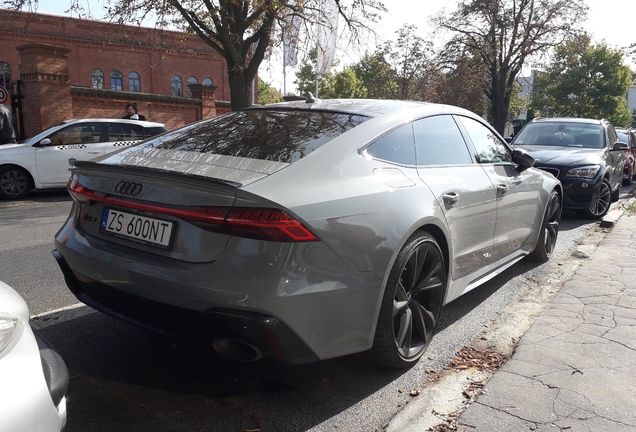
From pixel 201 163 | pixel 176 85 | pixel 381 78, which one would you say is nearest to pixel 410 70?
pixel 381 78

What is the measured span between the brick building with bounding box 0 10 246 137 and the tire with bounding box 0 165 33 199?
522 cm

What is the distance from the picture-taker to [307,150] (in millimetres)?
3062

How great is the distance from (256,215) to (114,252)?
874 mm

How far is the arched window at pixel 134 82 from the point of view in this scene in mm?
39500

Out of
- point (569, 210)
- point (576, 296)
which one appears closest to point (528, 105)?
point (569, 210)

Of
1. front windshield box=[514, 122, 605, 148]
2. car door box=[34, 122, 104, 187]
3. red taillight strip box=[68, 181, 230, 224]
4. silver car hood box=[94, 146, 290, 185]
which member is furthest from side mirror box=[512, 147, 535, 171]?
car door box=[34, 122, 104, 187]

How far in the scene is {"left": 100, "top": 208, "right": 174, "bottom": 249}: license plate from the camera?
2764 millimetres

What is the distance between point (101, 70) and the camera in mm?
38312

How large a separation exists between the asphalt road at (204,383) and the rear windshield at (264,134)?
1073 mm

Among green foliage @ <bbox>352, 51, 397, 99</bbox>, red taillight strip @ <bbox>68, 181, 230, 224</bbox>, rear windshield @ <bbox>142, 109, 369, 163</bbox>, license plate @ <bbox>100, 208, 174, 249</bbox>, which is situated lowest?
license plate @ <bbox>100, 208, 174, 249</bbox>

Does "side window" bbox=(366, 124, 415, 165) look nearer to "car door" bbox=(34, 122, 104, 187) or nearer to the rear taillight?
the rear taillight

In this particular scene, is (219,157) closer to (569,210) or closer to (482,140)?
(482,140)

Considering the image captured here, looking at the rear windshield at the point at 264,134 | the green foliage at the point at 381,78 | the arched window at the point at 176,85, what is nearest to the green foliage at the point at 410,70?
the green foliage at the point at 381,78

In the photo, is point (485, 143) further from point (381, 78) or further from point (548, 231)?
point (381, 78)
